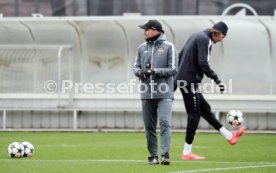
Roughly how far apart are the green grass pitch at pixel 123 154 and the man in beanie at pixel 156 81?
402 millimetres

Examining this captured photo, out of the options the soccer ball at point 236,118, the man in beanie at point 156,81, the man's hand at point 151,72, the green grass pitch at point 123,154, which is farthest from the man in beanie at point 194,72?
the soccer ball at point 236,118

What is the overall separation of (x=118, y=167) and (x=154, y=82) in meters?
1.32

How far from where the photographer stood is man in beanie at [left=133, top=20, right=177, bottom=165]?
1416 centimetres

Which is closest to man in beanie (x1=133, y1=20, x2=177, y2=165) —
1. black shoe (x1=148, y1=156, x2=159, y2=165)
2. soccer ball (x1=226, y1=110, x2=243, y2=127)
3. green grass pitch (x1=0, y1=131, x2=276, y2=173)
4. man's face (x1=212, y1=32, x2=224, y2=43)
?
black shoe (x1=148, y1=156, x2=159, y2=165)

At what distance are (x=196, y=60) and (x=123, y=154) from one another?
6.76ft

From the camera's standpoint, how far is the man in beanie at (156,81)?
14156 mm

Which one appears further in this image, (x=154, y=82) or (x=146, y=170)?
(x=154, y=82)

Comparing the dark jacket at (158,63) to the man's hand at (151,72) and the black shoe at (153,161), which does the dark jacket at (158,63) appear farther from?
the black shoe at (153,161)

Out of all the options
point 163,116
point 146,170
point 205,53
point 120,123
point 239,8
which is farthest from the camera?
point 239,8

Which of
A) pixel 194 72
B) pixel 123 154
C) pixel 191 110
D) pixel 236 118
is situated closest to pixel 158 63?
pixel 194 72

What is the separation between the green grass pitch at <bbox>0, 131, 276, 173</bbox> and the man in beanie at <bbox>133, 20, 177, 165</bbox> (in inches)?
15.8

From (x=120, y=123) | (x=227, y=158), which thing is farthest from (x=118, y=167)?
(x=120, y=123)

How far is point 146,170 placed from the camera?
1334cm

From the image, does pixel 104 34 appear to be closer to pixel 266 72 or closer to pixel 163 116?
pixel 266 72
